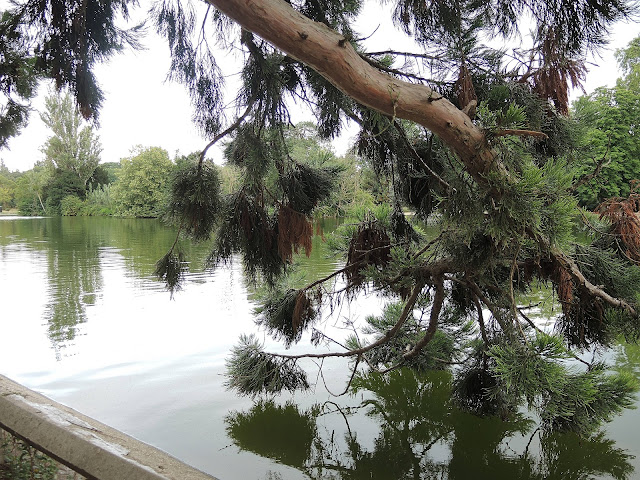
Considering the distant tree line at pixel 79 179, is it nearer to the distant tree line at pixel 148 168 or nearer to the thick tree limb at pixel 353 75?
the distant tree line at pixel 148 168

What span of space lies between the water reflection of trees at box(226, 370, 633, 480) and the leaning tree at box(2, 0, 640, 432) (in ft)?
1.10

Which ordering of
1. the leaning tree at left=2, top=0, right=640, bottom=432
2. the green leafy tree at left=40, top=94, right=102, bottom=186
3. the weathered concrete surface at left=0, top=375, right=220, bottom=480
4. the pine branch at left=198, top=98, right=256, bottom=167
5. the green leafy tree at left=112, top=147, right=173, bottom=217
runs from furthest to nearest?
the green leafy tree at left=40, top=94, right=102, bottom=186, the green leafy tree at left=112, top=147, right=173, bottom=217, the pine branch at left=198, top=98, right=256, bottom=167, the weathered concrete surface at left=0, top=375, right=220, bottom=480, the leaning tree at left=2, top=0, right=640, bottom=432

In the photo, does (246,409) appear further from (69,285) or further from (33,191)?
(33,191)

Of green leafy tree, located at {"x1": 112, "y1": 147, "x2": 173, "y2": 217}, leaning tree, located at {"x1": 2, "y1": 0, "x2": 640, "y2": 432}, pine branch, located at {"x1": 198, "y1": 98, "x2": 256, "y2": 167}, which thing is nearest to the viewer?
leaning tree, located at {"x1": 2, "y1": 0, "x2": 640, "y2": 432}

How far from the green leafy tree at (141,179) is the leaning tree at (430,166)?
27.0 meters

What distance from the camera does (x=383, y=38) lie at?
2.40 meters

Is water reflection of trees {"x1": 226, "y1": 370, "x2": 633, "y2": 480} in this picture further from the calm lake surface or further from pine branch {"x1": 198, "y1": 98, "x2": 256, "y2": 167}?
pine branch {"x1": 198, "y1": 98, "x2": 256, "y2": 167}

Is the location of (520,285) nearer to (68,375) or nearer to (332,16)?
(332,16)

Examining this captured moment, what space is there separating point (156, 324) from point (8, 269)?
5.49 m

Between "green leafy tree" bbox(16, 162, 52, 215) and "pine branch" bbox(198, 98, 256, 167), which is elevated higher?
"green leafy tree" bbox(16, 162, 52, 215)

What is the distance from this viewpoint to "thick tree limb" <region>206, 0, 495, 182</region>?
1.51 m

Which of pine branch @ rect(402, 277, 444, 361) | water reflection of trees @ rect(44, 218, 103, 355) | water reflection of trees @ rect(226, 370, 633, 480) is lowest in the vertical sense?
water reflection of trees @ rect(226, 370, 633, 480)

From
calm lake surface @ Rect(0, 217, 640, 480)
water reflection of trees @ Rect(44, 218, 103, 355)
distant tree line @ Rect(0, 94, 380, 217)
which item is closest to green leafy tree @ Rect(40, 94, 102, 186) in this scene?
distant tree line @ Rect(0, 94, 380, 217)

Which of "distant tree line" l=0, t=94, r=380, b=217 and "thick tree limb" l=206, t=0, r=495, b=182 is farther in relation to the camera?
"distant tree line" l=0, t=94, r=380, b=217
